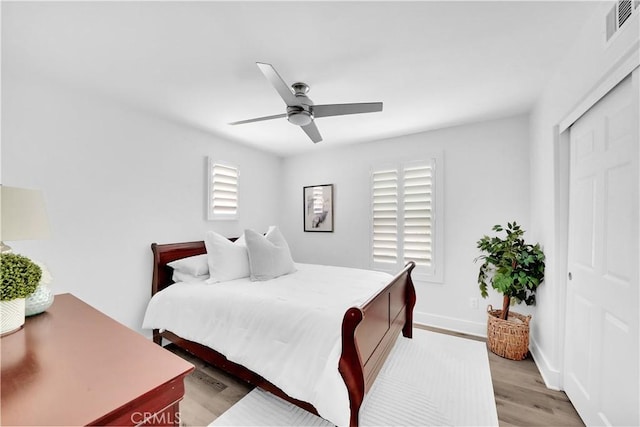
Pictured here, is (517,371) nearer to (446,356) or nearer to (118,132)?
(446,356)

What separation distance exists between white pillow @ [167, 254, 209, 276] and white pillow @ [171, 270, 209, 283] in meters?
0.02

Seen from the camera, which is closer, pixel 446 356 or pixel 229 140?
pixel 446 356

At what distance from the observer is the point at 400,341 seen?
9.82 ft

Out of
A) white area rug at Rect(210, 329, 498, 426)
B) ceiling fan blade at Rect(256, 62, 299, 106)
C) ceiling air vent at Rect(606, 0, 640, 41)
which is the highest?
ceiling air vent at Rect(606, 0, 640, 41)

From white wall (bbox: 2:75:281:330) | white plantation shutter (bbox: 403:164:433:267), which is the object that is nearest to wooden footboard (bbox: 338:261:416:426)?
white plantation shutter (bbox: 403:164:433:267)

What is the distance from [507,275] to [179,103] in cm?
353

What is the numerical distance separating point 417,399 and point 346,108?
7.37 ft

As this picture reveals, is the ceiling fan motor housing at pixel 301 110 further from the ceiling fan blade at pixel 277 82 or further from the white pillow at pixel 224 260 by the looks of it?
the white pillow at pixel 224 260

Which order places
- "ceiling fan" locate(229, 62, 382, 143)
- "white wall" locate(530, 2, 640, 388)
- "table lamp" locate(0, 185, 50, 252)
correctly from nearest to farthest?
"table lamp" locate(0, 185, 50, 252), "white wall" locate(530, 2, 640, 388), "ceiling fan" locate(229, 62, 382, 143)

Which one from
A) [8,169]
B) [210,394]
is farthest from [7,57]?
[210,394]

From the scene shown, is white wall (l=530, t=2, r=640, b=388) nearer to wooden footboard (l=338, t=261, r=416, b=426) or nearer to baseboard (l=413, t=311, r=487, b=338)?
baseboard (l=413, t=311, r=487, b=338)

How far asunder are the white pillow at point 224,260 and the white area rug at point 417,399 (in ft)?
3.57

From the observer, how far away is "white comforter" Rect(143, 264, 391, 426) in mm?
1680

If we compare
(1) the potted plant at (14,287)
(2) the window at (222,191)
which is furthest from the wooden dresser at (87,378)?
(2) the window at (222,191)
